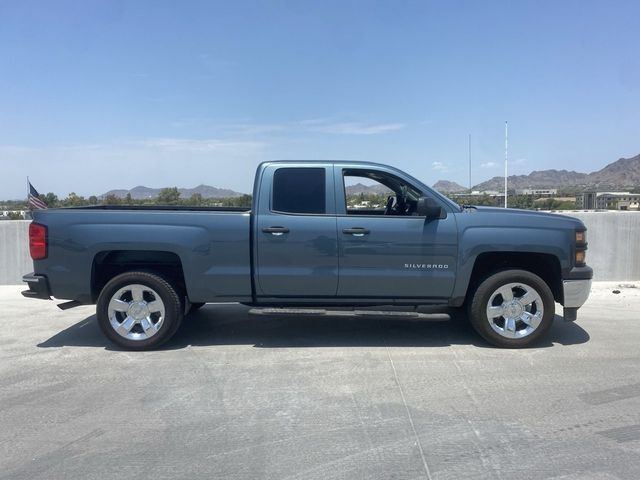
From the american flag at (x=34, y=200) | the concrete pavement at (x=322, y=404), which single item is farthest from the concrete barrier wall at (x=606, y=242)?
the concrete pavement at (x=322, y=404)

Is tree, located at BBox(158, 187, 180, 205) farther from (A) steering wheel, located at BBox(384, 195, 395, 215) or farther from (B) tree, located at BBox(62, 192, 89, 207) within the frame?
(A) steering wheel, located at BBox(384, 195, 395, 215)

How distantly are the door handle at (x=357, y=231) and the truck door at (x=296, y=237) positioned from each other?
0.14 m

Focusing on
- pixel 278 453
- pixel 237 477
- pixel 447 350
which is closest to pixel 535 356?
pixel 447 350

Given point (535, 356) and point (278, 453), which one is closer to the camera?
point (278, 453)

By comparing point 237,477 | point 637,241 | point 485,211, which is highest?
point 485,211

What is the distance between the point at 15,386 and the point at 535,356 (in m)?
5.25

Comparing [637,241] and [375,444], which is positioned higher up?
[637,241]

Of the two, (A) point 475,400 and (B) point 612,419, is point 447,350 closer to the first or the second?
(A) point 475,400

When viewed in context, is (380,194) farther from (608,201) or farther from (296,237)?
(608,201)

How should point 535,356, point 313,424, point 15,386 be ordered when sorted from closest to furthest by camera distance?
point 313,424 → point 15,386 → point 535,356

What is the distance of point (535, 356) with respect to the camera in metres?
5.96

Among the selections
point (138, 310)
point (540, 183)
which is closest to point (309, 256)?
point (138, 310)

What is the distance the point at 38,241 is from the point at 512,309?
5341 millimetres

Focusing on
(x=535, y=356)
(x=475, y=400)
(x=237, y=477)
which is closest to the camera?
(x=237, y=477)
